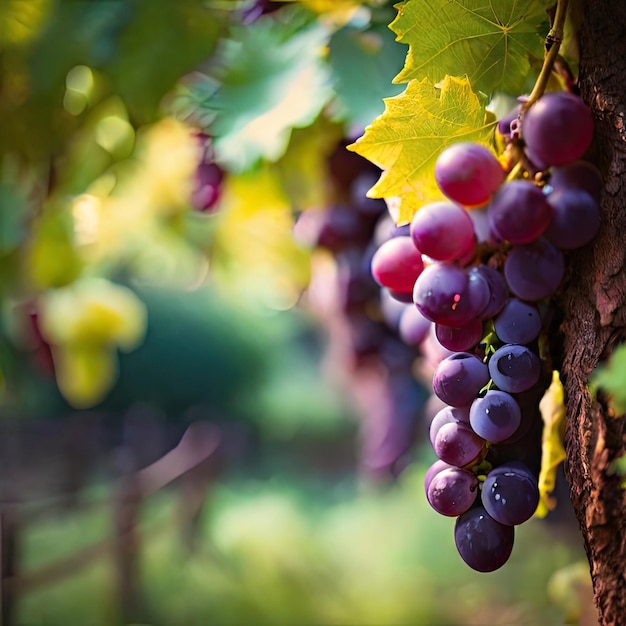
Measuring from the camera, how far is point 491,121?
23 cm

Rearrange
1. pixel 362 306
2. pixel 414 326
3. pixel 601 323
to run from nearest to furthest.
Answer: pixel 601 323 → pixel 414 326 → pixel 362 306

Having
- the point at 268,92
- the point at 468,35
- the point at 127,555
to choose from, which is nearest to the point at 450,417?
the point at 468,35

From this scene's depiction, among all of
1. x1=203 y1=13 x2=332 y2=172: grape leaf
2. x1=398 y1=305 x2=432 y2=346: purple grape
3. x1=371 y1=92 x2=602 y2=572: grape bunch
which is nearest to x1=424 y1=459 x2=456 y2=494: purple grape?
x1=371 y1=92 x2=602 y2=572: grape bunch

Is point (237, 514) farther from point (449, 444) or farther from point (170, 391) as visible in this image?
point (449, 444)

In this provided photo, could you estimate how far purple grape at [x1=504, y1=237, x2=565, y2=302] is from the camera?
0.66 ft

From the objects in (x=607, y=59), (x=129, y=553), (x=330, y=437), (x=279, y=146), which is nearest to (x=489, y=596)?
(x=129, y=553)

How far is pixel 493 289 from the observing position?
21 centimetres

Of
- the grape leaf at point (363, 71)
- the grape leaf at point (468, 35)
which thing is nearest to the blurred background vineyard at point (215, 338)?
the grape leaf at point (363, 71)

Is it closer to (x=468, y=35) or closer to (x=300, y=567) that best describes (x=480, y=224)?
(x=468, y=35)

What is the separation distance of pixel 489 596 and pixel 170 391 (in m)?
0.77

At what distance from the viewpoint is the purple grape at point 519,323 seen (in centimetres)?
21

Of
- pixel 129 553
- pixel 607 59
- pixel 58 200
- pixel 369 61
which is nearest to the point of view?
pixel 607 59

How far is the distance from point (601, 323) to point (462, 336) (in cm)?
4

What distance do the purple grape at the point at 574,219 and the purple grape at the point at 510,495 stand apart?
0.22ft
